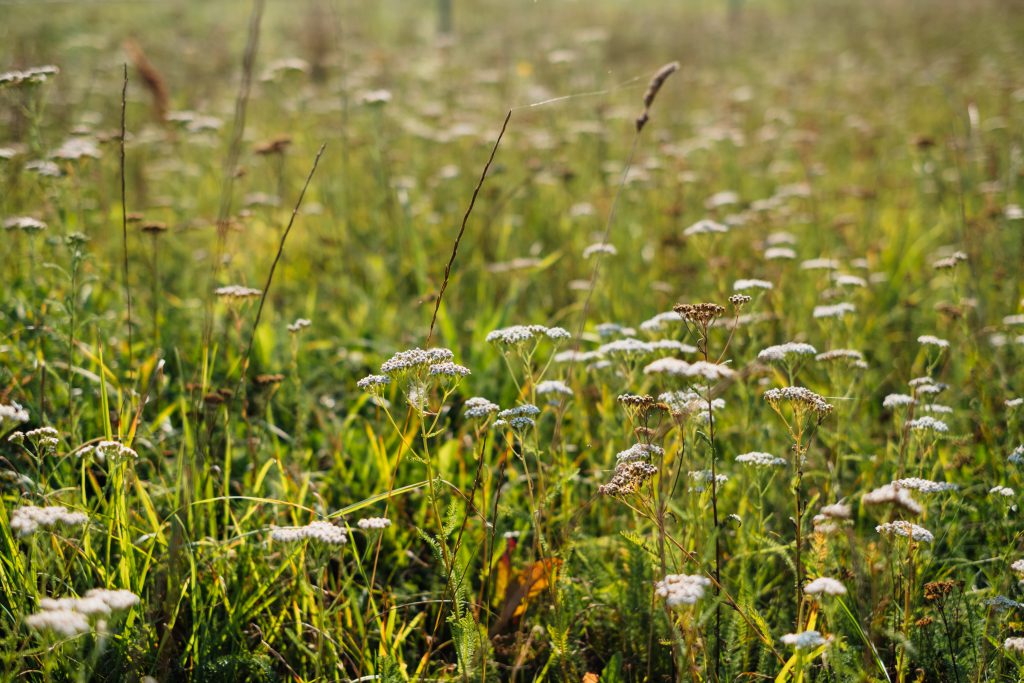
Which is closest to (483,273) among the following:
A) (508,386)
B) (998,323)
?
(508,386)

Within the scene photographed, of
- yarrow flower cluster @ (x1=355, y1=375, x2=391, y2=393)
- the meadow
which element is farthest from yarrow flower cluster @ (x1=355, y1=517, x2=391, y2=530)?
yarrow flower cluster @ (x1=355, y1=375, x2=391, y2=393)

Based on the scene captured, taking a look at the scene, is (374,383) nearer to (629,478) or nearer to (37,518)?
(629,478)

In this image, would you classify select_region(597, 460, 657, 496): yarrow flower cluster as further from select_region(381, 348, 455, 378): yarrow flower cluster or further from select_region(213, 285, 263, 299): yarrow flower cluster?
select_region(213, 285, 263, 299): yarrow flower cluster

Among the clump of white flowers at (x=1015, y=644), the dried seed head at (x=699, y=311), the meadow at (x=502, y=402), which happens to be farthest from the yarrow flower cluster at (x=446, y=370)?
the clump of white flowers at (x=1015, y=644)

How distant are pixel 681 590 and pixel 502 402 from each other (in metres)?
1.74

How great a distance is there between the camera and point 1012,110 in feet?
26.7

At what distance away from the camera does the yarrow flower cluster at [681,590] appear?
1.62 m

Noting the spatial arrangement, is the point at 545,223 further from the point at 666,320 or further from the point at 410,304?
the point at 666,320

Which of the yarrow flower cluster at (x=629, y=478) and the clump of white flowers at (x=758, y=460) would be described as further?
the clump of white flowers at (x=758, y=460)

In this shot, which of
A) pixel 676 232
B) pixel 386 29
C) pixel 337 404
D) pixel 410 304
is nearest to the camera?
pixel 337 404

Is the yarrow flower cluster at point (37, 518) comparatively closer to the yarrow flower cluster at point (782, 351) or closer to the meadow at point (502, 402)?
the meadow at point (502, 402)

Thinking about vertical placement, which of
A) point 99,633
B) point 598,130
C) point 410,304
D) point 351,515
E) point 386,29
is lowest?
point 351,515

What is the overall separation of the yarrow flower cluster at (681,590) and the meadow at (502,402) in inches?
0.6

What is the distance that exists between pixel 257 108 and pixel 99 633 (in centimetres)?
892
